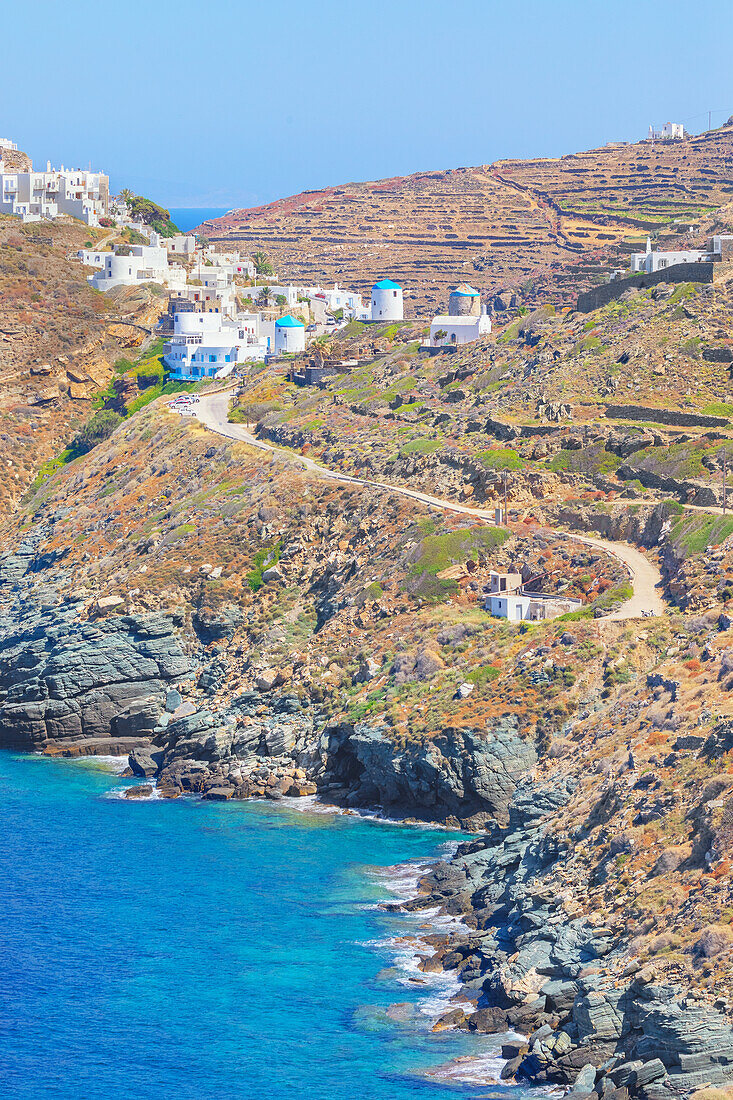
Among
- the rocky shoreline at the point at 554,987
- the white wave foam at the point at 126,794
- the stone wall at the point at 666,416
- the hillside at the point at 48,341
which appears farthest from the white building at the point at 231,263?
the rocky shoreline at the point at 554,987

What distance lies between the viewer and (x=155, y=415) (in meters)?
126

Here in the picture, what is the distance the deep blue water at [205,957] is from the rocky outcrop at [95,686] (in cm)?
944

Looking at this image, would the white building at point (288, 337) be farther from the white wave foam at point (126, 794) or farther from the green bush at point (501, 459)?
the white wave foam at point (126, 794)

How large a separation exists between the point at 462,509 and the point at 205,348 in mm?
57028

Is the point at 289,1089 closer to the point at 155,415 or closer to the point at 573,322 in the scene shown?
the point at 573,322

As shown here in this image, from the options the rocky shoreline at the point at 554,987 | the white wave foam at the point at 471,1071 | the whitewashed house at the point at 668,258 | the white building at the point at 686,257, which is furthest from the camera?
the whitewashed house at the point at 668,258

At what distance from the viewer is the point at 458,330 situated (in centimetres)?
12700

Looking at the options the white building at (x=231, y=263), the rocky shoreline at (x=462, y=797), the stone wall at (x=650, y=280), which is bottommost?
the rocky shoreline at (x=462, y=797)

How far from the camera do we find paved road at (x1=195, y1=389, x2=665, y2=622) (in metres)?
73.6

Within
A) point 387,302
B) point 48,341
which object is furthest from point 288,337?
point 48,341

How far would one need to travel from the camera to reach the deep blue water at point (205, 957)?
4700cm

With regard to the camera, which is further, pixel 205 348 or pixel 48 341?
pixel 48 341

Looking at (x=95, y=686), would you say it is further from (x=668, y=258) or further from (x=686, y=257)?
(x=686, y=257)

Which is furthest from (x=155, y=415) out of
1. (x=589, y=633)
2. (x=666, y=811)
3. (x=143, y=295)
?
(x=666, y=811)
